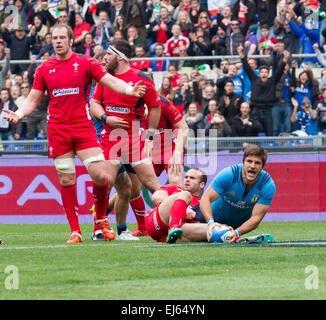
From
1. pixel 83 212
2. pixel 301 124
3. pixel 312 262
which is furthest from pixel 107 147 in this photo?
pixel 301 124

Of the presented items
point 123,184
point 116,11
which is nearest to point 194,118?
point 116,11

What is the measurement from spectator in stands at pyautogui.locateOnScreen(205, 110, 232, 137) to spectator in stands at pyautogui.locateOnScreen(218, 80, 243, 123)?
26cm

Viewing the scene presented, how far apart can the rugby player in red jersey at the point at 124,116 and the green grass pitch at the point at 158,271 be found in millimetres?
1121

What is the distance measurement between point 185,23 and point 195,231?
11323 mm

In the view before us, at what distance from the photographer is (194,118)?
1742 centimetres

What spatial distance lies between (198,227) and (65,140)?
197cm

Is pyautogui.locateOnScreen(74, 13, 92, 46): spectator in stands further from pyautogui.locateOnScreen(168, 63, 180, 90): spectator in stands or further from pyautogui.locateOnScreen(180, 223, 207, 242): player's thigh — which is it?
pyautogui.locateOnScreen(180, 223, 207, 242): player's thigh

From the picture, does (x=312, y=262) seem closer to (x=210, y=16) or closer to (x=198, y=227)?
(x=198, y=227)

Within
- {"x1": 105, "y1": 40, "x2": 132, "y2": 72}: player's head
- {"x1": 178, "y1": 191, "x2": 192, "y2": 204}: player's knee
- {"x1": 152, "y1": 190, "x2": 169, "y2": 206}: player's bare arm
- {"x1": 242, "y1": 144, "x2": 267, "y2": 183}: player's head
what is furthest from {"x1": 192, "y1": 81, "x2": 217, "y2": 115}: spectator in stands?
{"x1": 242, "y1": 144, "x2": 267, "y2": 183}: player's head

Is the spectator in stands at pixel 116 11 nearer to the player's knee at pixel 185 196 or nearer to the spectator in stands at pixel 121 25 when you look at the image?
the spectator in stands at pixel 121 25

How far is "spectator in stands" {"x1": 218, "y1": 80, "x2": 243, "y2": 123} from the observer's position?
17.5 metres

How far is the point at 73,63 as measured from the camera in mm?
10109

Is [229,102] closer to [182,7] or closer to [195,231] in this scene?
[182,7]

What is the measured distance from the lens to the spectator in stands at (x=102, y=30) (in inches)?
816
